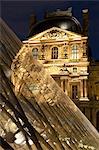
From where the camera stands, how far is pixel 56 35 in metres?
25.8

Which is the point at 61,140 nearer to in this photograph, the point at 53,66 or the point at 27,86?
the point at 27,86

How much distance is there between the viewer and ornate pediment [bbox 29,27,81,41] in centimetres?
2572

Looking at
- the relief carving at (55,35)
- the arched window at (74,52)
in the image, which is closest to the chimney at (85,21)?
the arched window at (74,52)

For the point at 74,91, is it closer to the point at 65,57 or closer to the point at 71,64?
the point at 71,64

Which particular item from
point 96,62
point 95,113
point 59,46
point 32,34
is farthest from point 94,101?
point 32,34

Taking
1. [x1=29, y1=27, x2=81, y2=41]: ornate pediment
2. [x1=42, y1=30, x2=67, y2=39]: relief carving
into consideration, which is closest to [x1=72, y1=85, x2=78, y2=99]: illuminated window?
[x1=29, y1=27, x2=81, y2=41]: ornate pediment

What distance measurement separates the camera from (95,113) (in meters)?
24.2

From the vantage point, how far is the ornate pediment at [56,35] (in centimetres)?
2572

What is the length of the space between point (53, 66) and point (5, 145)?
2408cm

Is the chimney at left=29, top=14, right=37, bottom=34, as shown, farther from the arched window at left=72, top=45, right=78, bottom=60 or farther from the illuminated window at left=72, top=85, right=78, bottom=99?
the illuminated window at left=72, top=85, right=78, bottom=99

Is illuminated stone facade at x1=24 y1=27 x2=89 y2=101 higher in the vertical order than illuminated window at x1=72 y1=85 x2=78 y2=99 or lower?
higher

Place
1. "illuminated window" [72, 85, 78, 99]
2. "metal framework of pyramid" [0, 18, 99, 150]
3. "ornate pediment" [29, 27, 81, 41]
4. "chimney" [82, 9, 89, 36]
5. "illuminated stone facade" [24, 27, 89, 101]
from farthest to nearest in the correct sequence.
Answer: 1. "chimney" [82, 9, 89, 36]
2. "ornate pediment" [29, 27, 81, 41]
3. "illuminated window" [72, 85, 78, 99]
4. "illuminated stone facade" [24, 27, 89, 101]
5. "metal framework of pyramid" [0, 18, 99, 150]

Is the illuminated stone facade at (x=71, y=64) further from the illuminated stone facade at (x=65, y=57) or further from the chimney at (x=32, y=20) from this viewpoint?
the chimney at (x=32, y=20)

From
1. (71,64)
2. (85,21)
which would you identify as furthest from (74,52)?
(85,21)
